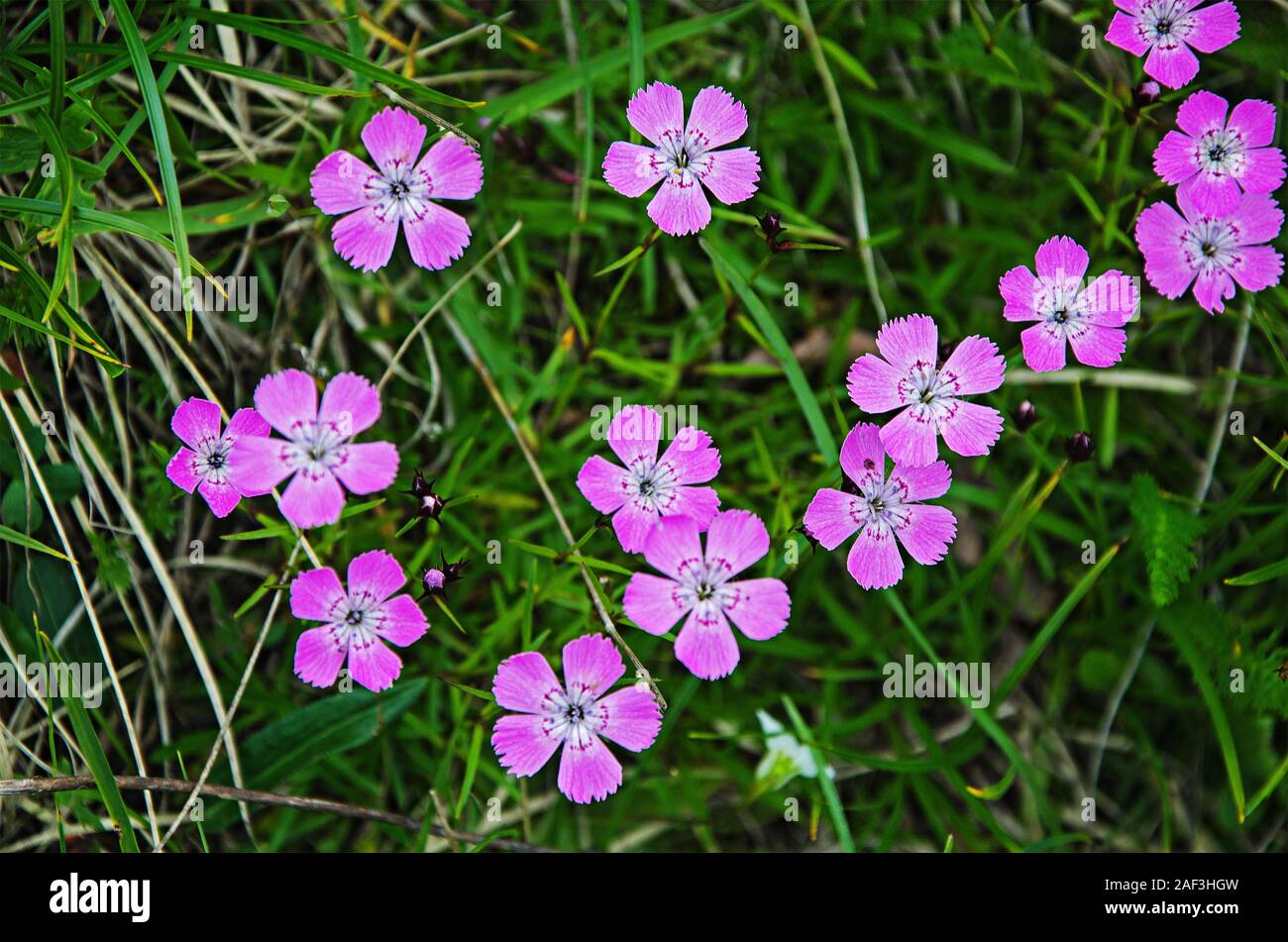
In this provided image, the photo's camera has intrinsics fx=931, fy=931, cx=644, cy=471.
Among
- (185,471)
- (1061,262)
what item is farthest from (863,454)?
(185,471)

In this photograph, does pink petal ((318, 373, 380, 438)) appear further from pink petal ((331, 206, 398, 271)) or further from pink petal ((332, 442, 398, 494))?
pink petal ((331, 206, 398, 271))

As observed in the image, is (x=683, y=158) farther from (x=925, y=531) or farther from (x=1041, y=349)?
(x=925, y=531)

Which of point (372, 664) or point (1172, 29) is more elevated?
point (1172, 29)

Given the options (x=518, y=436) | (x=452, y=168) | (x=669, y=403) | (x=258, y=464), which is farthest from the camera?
(x=669, y=403)

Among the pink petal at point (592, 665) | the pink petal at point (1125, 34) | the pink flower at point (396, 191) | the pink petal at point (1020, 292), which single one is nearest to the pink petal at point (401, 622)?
the pink petal at point (592, 665)

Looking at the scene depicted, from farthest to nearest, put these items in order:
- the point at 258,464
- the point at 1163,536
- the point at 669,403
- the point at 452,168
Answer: the point at 669,403 → the point at 1163,536 → the point at 452,168 → the point at 258,464

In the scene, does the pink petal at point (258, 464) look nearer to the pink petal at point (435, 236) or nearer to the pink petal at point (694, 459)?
the pink petal at point (435, 236)

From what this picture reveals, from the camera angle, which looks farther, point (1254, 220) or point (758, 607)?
point (1254, 220)
